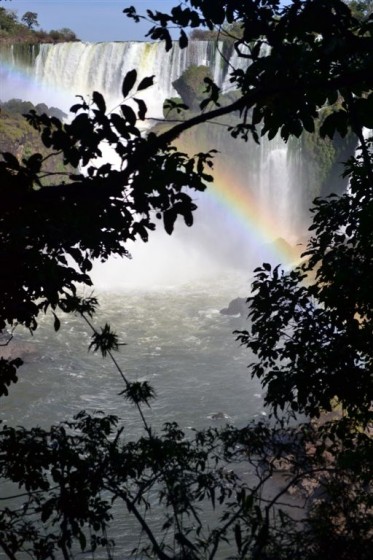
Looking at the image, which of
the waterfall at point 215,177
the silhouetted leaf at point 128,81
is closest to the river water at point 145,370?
the waterfall at point 215,177

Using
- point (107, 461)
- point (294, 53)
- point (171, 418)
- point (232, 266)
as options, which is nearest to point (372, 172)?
point (294, 53)

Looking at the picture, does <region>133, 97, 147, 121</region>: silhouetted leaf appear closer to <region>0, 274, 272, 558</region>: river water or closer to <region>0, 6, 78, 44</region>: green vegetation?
<region>0, 274, 272, 558</region>: river water

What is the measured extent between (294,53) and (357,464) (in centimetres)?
208

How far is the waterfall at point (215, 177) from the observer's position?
25953 mm

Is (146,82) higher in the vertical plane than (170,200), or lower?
higher

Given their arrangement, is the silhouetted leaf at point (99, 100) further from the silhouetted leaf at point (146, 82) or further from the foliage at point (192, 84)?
the foliage at point (192, 84)

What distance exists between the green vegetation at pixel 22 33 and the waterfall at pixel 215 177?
897 cm

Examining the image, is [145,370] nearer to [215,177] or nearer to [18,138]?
[18,138]

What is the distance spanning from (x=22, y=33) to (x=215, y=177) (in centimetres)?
1931

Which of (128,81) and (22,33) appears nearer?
(128,81)

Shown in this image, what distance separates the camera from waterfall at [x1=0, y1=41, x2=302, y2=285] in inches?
1022

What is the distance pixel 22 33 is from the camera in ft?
126

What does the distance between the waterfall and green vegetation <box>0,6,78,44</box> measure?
8972 mm

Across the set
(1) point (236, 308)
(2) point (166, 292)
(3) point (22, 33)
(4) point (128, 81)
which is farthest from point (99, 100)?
(3) point (22, 33)
